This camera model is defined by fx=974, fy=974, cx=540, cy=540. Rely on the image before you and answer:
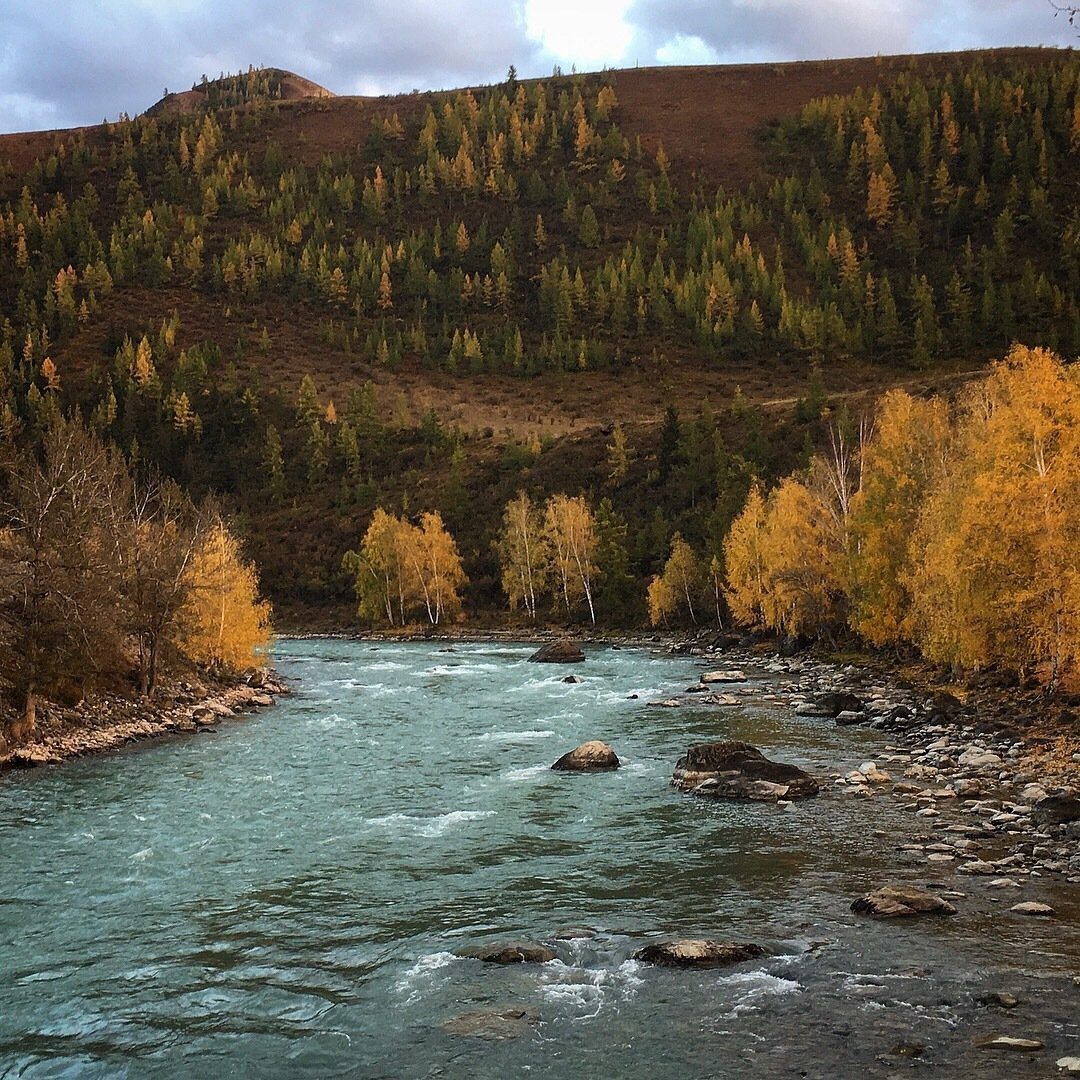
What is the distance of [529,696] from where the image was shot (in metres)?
48.5

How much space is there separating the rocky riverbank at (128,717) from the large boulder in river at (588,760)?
1749 centimetres

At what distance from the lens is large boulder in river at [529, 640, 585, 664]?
216 feet

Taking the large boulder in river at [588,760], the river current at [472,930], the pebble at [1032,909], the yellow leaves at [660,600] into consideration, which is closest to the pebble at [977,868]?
the river current at [472,930]

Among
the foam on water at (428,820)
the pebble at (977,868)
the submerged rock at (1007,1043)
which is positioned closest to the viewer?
the submerged rock at (1007,1043)

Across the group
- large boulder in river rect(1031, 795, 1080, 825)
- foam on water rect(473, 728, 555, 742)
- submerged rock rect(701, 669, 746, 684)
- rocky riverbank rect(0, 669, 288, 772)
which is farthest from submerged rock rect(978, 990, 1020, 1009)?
submerged rock rect(701, 669, 746, 684)

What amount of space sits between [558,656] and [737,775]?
3966 cm

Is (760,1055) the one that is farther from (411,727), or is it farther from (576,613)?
(576,613)

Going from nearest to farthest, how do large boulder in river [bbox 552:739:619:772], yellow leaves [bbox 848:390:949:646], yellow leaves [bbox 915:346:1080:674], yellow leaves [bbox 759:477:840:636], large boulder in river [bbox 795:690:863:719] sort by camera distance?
1. large boulder in river [bbox 552:739:619:772]
2. yellow leaves [bbox 915:346:1080:674]
3. large boulder in river [bbox 795:690:863:719]
4. yellow leaves [bbox 848:390:949:646]
5. yellow leaves [bbox 759:477:840:636]

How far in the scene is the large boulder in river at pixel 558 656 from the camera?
65938 mm

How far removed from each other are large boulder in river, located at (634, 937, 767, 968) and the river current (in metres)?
0.26

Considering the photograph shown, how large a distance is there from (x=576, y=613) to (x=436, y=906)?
8117 centimetres

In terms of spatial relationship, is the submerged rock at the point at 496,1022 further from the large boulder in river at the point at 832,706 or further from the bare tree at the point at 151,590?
the bare tree at the point at 151,590

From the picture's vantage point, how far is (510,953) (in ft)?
52.3

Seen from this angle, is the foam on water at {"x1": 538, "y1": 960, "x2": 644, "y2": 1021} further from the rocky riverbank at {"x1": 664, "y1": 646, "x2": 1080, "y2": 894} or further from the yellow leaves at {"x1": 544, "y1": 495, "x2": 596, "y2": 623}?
the yellow leaves at {"x1": 544, "y1": 495, "x2": 596, "y2": 623}
